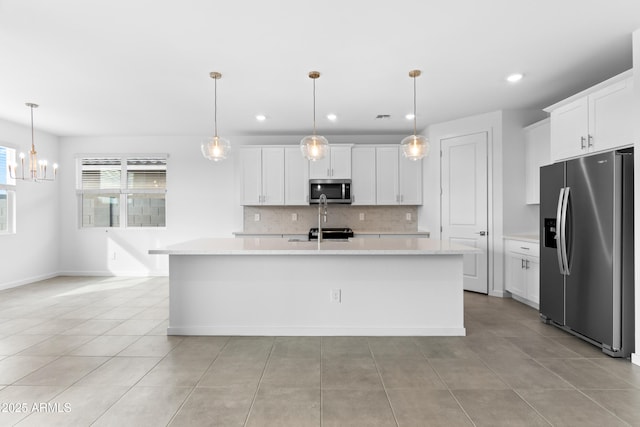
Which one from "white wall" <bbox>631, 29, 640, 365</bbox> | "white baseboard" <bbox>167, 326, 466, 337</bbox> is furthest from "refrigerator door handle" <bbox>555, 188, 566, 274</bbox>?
"white baseboard" <bbox>167, 326, 466, 337</bbox>

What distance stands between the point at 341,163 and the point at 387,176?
783 millimetres

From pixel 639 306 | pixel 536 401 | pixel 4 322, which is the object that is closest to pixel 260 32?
pixel 536 401

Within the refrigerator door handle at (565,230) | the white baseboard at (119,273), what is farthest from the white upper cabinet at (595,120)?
the white baseboard at (119,273)

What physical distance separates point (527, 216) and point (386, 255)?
8.50ft

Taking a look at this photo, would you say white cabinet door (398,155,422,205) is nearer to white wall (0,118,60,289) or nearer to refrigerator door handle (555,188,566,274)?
refrigerator door handle (555,188,566,274)

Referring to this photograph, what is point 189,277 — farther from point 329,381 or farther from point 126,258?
point 126,258

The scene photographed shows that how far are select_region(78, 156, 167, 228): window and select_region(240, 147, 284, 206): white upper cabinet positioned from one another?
1595 mm

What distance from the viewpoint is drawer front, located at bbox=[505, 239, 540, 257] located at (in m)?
3.95

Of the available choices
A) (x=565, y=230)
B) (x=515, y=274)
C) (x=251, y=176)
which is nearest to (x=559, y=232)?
(x=565, y=230)

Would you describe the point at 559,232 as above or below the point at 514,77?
below

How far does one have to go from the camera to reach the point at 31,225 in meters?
5.62

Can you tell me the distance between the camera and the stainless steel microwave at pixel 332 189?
564 centimetres

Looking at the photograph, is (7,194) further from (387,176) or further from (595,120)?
(595,120)

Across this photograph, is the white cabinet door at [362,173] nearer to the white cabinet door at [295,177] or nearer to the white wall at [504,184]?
the white cabinet door at [295,177]
